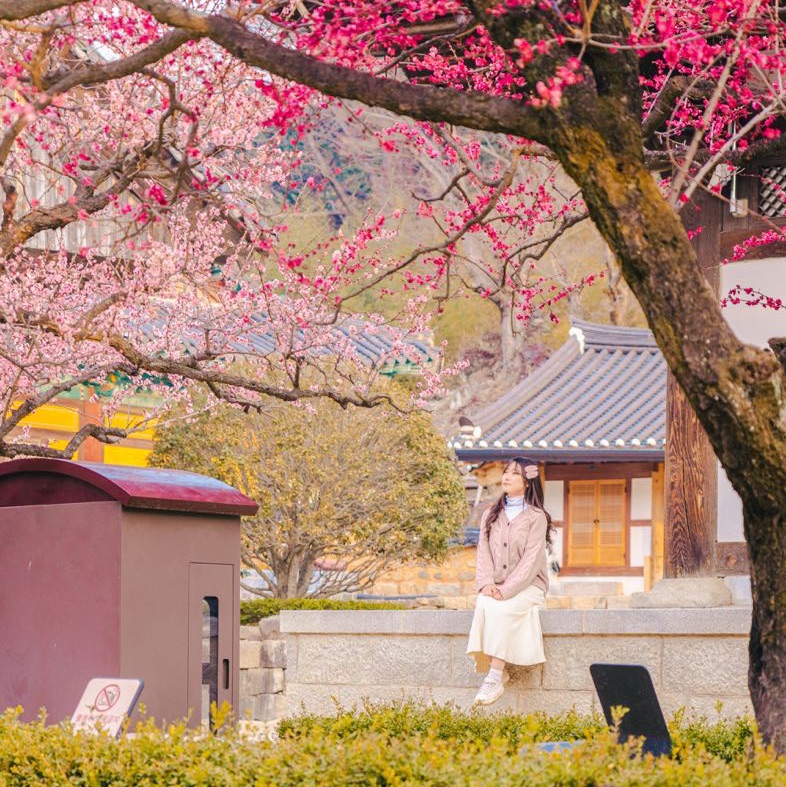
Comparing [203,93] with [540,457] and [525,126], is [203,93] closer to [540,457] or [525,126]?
[525,126]

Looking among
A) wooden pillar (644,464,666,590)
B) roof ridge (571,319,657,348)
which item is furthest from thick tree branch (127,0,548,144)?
roof ridge (571,319,657,348)

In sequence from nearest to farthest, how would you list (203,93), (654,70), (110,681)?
1. (110,681)
2. (654,70)
3. (203,93)

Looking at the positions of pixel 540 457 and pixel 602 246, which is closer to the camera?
pixel 540 457

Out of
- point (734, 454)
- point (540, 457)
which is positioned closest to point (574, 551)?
point (540, 457)

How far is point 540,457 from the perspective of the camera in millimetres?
24797

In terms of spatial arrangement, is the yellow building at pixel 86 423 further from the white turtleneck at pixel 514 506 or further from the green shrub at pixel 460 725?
the green shrub at pixel 460 725

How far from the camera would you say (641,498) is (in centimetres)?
2659

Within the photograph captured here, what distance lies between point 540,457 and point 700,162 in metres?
14.4

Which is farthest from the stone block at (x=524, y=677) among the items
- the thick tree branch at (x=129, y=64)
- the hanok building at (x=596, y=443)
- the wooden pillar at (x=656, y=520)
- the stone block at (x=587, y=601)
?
the wooden pillar at (x=656, y=520)

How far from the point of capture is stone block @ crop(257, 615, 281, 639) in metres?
17.8

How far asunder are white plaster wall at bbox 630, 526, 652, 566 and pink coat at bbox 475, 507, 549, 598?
17.2 metres

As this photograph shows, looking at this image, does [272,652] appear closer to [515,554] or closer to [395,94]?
[515,554]

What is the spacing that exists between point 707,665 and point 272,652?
364 inches

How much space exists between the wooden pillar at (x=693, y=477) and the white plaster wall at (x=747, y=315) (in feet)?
1.18
